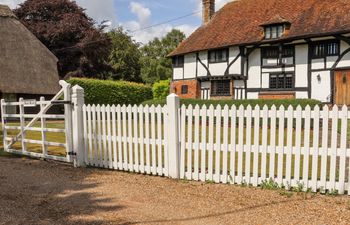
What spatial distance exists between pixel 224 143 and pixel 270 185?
104 cm

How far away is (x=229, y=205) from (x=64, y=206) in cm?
232

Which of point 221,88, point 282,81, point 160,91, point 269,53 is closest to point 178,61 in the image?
point 221,88

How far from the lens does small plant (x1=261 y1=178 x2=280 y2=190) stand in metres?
5.71

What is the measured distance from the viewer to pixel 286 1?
26.8 m

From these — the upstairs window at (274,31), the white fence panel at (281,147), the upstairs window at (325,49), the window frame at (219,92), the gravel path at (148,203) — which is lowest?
the gravel path at (148,203)

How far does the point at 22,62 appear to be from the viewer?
93.2ft

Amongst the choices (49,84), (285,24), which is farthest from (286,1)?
(49,84)

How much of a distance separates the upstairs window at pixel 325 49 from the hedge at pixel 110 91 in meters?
16.5

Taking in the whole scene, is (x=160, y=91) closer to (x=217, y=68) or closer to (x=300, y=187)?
(x=217, y=68)

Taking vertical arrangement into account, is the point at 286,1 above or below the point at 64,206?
Result: above

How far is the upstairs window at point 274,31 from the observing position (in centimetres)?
2378

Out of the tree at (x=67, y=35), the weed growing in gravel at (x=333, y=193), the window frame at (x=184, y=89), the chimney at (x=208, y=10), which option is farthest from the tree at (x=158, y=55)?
the weed growing in gravel at (x=333, y=193)

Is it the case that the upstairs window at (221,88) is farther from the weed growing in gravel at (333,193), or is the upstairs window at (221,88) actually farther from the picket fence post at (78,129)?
the weed growing in gravel at (333,193)

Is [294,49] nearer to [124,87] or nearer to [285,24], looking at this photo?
[285,24]
